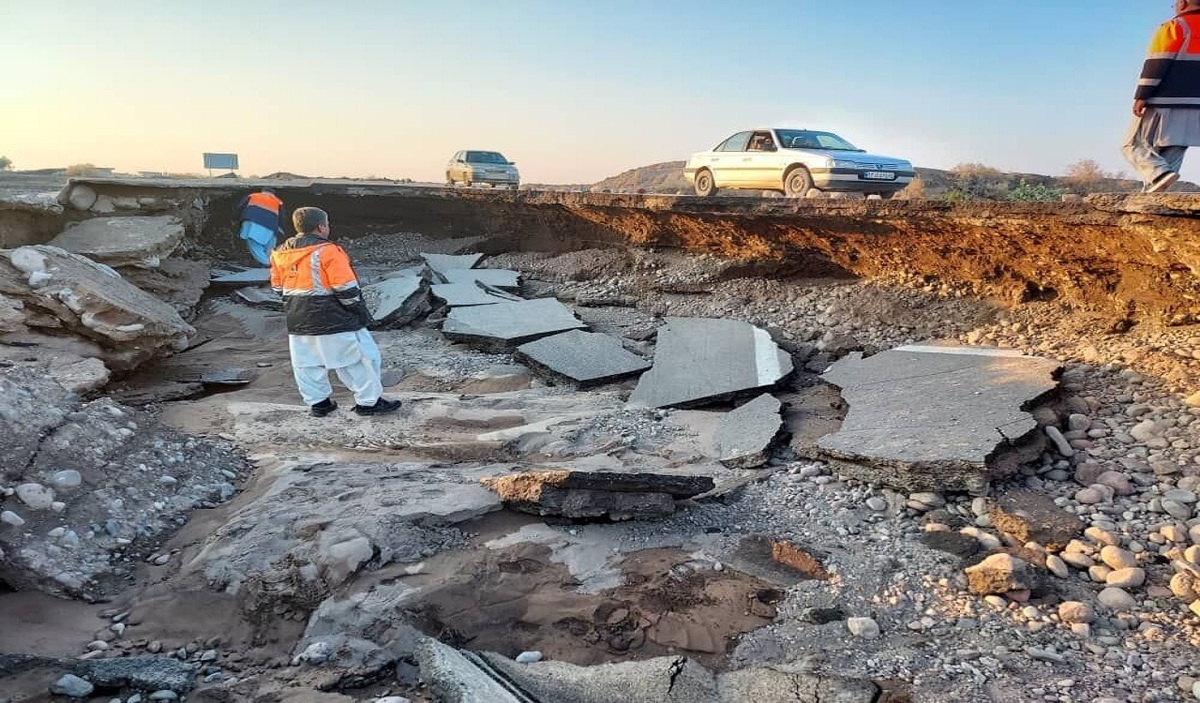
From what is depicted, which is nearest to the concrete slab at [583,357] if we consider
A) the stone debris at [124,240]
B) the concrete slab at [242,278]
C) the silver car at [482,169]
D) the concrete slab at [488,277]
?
the concrete slab at [488,277]

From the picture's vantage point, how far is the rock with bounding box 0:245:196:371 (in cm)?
587

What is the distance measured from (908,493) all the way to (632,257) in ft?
18.9

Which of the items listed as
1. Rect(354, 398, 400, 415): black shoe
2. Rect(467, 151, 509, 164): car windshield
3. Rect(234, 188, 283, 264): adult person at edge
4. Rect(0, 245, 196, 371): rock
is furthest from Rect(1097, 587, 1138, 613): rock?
Rect(467, 151, 509, 164): car windshield

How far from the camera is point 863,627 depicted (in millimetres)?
2854

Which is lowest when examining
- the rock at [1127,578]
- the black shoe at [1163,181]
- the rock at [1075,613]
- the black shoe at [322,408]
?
the black shoe at [322,408]

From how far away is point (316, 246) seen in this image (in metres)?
5.60

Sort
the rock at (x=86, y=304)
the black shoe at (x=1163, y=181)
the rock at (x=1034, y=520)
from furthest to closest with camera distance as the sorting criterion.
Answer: the rock at (x=86, y=304), the black shoe at (x=1163, y=181), the rock at (x=1034, y=520)

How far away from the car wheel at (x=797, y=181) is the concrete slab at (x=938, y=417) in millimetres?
6491

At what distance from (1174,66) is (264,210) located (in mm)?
8781

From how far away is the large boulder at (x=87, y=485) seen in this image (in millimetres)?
3258

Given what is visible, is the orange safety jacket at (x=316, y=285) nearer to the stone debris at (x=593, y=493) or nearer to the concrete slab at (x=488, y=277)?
the stone debris at (x=593, y=493)

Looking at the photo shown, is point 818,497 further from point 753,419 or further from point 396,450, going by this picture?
point 396,450

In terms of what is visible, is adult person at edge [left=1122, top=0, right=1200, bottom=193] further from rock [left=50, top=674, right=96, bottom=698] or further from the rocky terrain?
rock [left=50, top=674, right=96, bottom=698]

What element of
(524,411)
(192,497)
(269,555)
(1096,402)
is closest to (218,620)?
(269,555)
